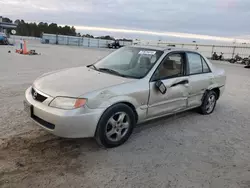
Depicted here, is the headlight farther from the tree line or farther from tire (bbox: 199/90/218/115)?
the tree line

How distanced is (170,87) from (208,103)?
1.70 metres

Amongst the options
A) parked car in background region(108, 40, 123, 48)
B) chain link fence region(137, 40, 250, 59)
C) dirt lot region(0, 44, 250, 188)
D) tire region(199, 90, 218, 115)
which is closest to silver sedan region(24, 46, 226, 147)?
tire region(199, 90, 218, 115)

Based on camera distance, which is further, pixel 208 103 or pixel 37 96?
pixel 208 103

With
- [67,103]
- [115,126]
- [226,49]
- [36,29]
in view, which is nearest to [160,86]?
[115,126]

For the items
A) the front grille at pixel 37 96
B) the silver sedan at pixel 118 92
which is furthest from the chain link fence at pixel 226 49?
the front grille at pixel 37 96

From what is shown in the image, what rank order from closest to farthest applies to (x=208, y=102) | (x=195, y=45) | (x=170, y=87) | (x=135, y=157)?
(x=135, y=157) → (x=170, y=87) → (x=208, y=102) → (x=195, y=45)

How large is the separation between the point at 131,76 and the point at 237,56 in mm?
23893

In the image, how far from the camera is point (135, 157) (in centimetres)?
320

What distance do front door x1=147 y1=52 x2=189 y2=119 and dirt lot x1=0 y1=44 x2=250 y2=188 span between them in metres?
0.43

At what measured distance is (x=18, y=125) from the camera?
12.8ft

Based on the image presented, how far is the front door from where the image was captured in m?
3.81

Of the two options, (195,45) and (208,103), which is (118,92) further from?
(195,45)

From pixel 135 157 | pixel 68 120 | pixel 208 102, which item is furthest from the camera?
pixel 208 102

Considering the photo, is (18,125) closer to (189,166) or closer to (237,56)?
(189,166)
